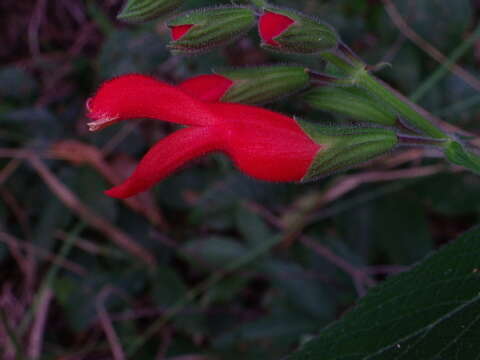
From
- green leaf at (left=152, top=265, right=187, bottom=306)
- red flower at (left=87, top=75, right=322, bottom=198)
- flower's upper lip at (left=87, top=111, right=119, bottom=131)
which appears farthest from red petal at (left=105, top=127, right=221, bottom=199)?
green leaf at (left=152, top=265, right=187, bottom=306)

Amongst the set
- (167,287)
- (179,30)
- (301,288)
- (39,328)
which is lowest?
(39,328)

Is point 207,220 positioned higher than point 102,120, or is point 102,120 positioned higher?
point 102,120

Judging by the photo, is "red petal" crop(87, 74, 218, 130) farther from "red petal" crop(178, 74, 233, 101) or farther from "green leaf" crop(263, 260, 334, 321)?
"green leaf" crop(263, 260, 334, 321)

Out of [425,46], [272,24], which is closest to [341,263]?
[425,46]

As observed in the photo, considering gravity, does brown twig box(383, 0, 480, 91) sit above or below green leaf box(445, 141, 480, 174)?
above

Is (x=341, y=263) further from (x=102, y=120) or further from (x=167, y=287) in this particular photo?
(x=102, y=120)
